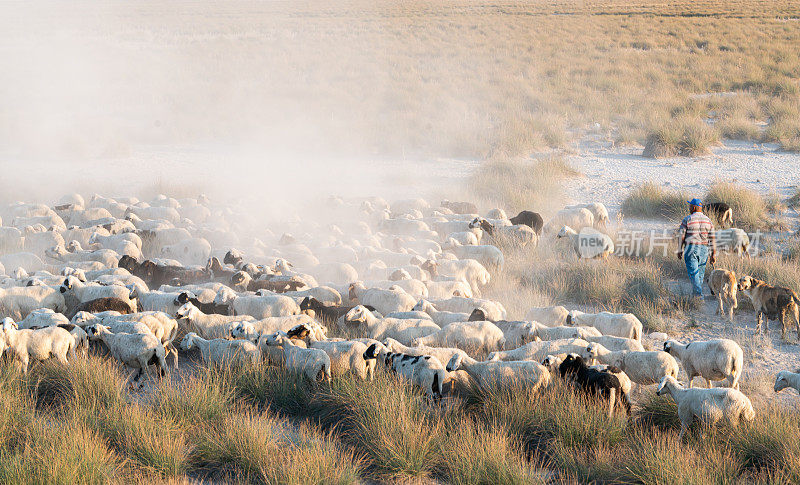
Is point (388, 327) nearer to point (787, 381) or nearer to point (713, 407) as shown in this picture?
point (713, 407)

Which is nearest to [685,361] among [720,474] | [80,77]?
[720,474]

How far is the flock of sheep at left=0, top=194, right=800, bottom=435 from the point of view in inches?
309

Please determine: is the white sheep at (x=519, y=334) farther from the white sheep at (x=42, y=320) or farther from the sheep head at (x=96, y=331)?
the white sheep at (x=42, y=320)

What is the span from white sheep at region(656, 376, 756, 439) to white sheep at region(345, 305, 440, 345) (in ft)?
10.9

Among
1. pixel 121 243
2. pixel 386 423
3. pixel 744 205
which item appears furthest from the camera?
pixel 744 205

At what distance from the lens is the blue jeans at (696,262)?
454 inches

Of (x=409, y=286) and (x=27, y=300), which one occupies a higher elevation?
(x=409, y=286)

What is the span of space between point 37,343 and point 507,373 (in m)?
5.29

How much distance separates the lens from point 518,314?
10984 millimetres

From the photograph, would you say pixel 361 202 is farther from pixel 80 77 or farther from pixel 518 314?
pixel 80 77

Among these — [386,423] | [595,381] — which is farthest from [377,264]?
[386,423]

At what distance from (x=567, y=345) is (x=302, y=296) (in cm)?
421

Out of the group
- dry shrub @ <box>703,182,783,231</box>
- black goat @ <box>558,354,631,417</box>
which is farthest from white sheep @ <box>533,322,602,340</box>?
dry shrub @ <box>703,182,783,231</box>

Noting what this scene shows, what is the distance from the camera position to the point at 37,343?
26.5ft
